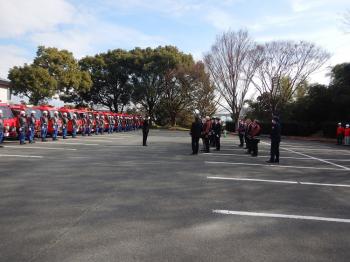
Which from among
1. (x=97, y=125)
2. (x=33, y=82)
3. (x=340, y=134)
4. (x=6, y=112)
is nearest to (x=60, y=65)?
(x=33, y=82)

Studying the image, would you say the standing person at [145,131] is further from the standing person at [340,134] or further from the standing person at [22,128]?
the standing person at [340,134]

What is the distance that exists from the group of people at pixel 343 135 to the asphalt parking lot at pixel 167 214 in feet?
60.9

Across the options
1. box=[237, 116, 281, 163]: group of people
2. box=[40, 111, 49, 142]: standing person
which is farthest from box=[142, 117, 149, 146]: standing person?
box=[40, 111, 49, 142]: standing person

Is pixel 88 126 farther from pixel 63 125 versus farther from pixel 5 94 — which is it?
pixel 5 94

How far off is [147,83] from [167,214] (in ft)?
176

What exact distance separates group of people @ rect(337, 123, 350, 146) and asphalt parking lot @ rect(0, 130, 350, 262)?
60.9 feet

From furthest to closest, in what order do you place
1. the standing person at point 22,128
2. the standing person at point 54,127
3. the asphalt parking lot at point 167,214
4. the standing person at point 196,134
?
the standing person at point 54,127
the standing person at point 22,128
the standing person at point 196,134
the asphalt parking lot at point 167,214

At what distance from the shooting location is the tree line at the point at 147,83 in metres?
54.2

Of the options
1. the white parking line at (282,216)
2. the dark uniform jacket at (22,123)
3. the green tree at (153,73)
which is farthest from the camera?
the green tree at (153,73)

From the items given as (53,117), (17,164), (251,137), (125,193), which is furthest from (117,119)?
(125,193)

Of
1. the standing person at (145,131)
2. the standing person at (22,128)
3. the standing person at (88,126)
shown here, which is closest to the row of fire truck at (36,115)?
the standing person at (88,126)

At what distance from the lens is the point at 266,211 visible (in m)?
7.25

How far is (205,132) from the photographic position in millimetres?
19031

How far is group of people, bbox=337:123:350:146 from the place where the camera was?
29.2 metres
